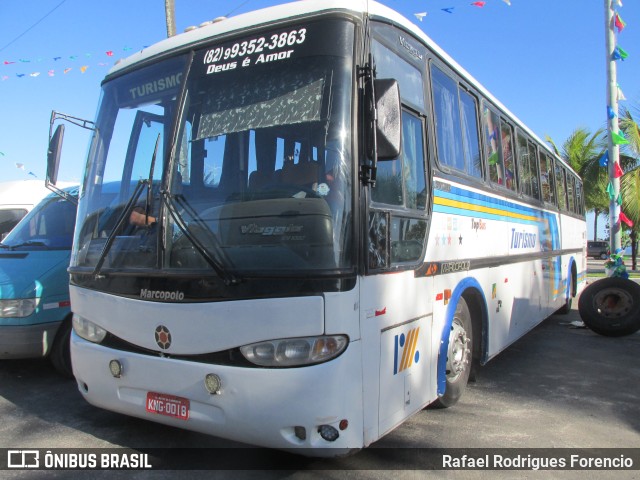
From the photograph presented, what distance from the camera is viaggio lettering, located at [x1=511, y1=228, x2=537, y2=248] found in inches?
262

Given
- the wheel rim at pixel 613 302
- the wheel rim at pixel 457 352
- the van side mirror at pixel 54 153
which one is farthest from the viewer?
the wheel rim at pixel 613 302

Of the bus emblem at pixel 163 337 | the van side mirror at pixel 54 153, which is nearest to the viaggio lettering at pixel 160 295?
the bus emblem at pixel 163 337

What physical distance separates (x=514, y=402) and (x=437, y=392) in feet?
4.78

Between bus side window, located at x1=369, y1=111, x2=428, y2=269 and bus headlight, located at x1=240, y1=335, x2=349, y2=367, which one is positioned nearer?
bus headlight, located at x1=240, y1=335, x2=349, y2=367

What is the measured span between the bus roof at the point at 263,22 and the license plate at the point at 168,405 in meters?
2.49

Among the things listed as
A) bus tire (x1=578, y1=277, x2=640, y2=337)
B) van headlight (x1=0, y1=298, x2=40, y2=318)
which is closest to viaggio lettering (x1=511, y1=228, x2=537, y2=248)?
bus tire (x1=578, y1=277, x2=640, y2=337)

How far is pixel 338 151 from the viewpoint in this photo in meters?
3.43

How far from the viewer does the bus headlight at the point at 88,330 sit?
13.3ft

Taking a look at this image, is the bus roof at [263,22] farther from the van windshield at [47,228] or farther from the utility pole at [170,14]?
the utility pole at [170,14]

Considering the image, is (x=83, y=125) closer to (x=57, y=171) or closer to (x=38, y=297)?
(x=57, y=171)

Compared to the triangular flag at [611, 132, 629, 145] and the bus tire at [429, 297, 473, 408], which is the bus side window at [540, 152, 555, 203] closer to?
A: the triangular flag at [611, 132, 629, 145]

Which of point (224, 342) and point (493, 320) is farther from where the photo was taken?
point (493, 320)

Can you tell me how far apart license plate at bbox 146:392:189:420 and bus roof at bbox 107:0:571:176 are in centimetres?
249

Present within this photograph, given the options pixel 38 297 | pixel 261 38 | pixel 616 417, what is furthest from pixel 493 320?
pixel 38 297
